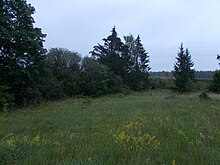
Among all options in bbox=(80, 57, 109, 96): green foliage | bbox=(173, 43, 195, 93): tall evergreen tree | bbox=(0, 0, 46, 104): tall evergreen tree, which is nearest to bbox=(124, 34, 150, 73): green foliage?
bbox=(173, 43, 195, 93): tall evergreen tree

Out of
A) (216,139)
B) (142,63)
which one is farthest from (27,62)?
(142,63)

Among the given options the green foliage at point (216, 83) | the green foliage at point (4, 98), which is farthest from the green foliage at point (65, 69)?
the green foliage at point (216, 83)

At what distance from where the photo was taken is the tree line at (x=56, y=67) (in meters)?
20.6

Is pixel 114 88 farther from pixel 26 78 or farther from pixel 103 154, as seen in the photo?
pixel 103 154

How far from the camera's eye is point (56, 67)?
34.8 m

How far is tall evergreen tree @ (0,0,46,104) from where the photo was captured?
20.1 metres

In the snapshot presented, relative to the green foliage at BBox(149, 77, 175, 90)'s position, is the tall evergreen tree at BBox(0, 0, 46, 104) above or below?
above

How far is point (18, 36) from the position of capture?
20.3 m

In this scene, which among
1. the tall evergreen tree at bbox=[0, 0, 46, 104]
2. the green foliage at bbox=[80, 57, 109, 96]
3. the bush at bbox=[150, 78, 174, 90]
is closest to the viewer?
the tall evergreen tree at bbox=[0, 0, 46, 104]

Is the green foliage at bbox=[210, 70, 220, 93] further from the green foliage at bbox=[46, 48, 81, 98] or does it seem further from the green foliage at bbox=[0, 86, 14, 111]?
the green foliage at bbox=[0, 86, 14, 111]

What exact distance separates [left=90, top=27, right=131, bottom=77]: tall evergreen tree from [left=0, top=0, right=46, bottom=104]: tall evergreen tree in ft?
76.8

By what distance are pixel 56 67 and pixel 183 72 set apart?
22.5m

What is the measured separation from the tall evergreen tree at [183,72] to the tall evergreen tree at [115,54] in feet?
27.9

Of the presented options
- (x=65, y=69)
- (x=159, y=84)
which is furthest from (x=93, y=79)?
(x=159, y=84)
